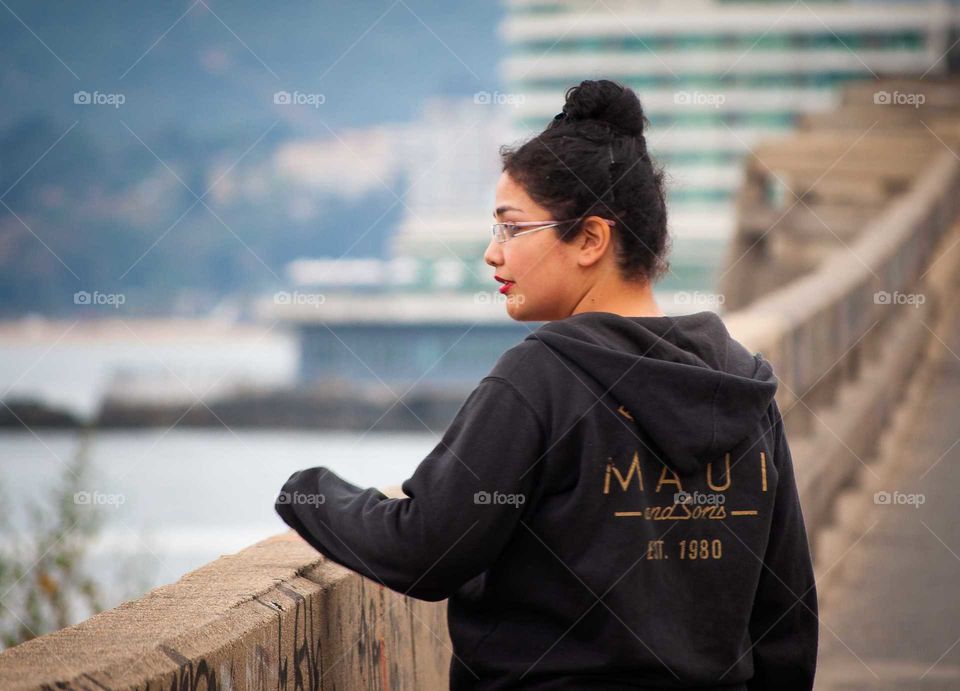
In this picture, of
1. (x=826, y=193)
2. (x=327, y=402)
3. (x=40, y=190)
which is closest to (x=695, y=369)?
(x=826, y=193)

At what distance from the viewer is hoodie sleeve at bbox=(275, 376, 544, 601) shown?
180 centimetres

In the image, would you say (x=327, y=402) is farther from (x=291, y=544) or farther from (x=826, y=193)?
(x=291, y=544)

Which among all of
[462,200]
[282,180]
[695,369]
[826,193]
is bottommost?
[695,369]

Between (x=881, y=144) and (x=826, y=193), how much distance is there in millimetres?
1252

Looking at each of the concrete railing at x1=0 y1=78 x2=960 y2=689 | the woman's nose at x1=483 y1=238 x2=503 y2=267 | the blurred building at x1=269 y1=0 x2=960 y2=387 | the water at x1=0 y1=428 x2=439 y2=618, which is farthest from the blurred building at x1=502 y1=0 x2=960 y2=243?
the woman's nose at x1=483 y1=238 x2=503 y2=267

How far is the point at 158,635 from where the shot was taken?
187cm

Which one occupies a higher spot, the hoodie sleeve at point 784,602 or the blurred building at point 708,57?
the blurred building at point 708,57

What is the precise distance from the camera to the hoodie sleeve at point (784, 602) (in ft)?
6.97

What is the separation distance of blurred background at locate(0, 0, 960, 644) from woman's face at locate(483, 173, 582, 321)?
0.30 meters

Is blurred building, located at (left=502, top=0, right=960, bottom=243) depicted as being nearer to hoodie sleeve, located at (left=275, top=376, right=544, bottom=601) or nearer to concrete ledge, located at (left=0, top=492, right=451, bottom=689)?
concrete ledge, located at (left=0, top=492, right=451, bottom=689)

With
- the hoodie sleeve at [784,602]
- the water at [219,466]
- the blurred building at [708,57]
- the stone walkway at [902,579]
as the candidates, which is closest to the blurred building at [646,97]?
the blurred building at [708,57]

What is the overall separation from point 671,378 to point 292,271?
157726 millimetres

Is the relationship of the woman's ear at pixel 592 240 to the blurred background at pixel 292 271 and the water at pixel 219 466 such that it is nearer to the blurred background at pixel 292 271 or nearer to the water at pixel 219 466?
the blurred background at pixel 292 271

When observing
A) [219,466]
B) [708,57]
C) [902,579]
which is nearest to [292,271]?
[708,57]
